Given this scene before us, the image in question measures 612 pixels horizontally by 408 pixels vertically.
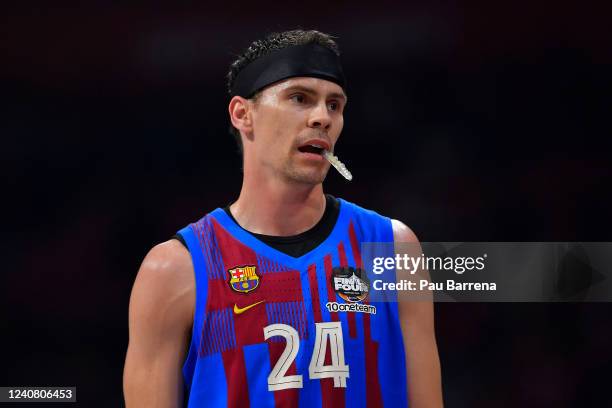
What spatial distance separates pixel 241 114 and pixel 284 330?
2.33 feet

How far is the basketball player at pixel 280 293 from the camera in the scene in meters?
2.58

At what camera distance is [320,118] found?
266cm

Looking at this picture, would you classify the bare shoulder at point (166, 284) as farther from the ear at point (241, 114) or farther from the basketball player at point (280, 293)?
the ear at point (241, 114)

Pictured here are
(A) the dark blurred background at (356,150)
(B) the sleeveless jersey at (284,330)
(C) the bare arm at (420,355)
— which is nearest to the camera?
(B) the sleeveless jersey at (284,330)

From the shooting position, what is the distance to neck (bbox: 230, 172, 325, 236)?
2760mm

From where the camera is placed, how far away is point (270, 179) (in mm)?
2756

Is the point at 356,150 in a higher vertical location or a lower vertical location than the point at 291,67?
higher

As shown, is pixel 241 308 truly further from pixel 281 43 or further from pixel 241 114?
pixel 281 43

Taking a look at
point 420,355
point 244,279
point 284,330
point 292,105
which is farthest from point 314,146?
point 420,355

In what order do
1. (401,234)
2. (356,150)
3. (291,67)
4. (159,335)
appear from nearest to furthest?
(159,335) → (291,67) → (401,234) → (356,150)

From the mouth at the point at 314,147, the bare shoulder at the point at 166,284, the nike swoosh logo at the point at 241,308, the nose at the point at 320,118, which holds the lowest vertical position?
the nike swoosh logo at the point at 241,308

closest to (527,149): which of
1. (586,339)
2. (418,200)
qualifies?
(418,200)

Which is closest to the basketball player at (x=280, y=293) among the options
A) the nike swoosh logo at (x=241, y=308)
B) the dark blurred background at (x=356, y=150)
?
the nike swoosh logo at (x=241, y=308)

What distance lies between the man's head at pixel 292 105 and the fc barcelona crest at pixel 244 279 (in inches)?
12.4
